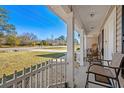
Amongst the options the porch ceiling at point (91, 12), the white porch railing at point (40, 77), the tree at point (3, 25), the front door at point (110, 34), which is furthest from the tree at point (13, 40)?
the front door at point (110, 34)

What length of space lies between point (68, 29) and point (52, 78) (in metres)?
1.11

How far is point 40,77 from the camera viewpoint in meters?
2.94

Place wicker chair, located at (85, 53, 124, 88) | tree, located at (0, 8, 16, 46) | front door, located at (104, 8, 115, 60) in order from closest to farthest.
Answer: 1. tree, located at (0, 8, 16, 46)
2. wicker chair, located at (85, 53, 124, 88)
3. front door, located at (104, 8, 115, 60)

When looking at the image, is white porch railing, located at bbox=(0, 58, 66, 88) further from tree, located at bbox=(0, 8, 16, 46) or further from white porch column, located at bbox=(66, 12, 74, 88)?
tree, located at bbox=(0, 8, 16, 46)

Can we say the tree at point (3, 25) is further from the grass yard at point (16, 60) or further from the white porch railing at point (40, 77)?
the white porch railing at point (40, 77)

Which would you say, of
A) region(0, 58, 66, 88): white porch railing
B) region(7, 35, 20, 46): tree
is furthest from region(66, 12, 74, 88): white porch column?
region(7, 35, 20, 46): tree

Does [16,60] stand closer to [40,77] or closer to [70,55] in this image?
[40,77]

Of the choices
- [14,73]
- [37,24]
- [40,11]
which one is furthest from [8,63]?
[40,11]

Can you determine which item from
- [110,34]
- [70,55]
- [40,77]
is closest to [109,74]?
[70,55]

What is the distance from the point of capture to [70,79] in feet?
12.3

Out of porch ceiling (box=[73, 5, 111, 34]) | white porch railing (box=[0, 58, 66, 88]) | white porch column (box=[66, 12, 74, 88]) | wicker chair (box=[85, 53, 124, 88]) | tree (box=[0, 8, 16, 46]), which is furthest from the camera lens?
porch ceiling (box=[73, 5, 111, 34])

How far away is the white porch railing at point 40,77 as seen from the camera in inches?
73.4

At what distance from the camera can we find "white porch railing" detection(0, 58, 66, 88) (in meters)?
1.86
